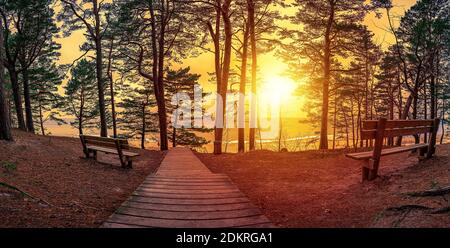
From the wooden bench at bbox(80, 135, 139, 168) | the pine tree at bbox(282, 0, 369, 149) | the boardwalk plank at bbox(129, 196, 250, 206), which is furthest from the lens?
the pine tree at bbox(282, 0, 369, 149)

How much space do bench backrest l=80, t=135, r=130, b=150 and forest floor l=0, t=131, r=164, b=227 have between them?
74cm

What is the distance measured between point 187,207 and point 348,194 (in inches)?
144

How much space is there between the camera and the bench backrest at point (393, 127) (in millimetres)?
6535

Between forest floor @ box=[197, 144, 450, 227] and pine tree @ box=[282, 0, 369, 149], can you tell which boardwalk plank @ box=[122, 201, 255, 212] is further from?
pine tree @ box=[282, 0, 369, 149]

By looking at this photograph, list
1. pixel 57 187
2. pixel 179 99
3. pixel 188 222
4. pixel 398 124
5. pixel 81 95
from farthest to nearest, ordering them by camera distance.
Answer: pixel 81 95, pixel 179 99, pixel 398 124, pixel 57 187, pixel 188 222

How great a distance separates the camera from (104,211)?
5.67 metres

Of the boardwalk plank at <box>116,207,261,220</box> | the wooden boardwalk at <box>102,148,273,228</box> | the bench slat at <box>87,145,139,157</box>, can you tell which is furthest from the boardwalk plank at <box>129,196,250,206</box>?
the bench slat at <box>87,145,139,157</box>

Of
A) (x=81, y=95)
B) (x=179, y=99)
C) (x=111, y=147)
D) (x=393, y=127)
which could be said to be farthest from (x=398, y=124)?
(x=81, y=95)

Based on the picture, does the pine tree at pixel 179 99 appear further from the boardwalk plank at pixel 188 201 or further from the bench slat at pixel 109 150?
the boardwalk plank at pixel 188 201

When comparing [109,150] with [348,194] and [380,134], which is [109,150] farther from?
[380,134]

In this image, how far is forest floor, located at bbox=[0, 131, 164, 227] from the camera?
15.8 ft

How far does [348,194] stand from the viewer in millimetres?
6520
